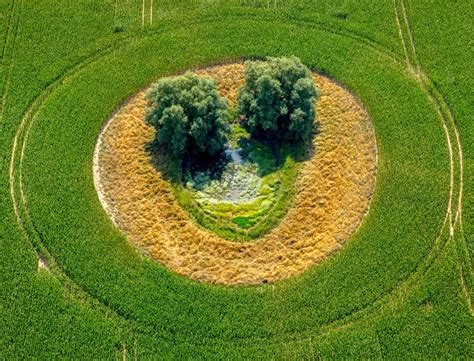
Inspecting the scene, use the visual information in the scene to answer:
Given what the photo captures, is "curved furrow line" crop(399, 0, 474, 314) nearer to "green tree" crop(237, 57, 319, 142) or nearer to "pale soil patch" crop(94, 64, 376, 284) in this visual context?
"pale soil patch" crop(94, 64, 376, 284)

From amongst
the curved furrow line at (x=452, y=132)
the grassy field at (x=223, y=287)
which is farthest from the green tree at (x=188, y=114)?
the curved furrow line at (x=452, y=132)

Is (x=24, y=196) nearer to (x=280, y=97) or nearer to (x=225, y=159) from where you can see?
(x=225, y=159)

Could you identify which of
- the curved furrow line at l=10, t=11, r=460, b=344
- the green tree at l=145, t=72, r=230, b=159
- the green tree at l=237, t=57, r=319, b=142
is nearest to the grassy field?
the curved furrow line at l=10, t=11, r=460, b=344

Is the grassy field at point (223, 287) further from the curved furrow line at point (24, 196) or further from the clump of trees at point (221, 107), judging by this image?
the clump of trees at point (221, 107)

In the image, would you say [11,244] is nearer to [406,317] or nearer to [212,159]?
[212,159]

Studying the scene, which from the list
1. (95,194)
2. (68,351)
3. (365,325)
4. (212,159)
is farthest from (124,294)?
(365,325)

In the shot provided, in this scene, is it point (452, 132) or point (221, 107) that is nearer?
point (221, 107)

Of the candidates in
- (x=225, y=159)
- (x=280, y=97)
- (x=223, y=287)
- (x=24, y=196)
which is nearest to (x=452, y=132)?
(x=280, y=97)
